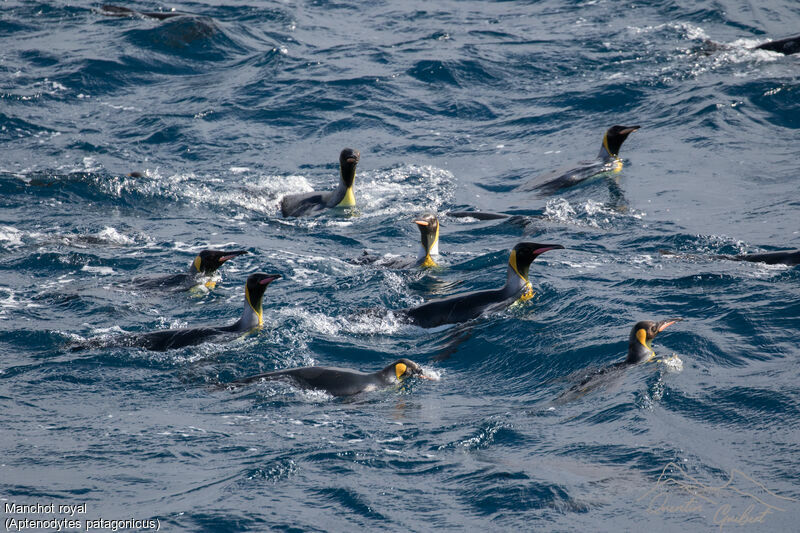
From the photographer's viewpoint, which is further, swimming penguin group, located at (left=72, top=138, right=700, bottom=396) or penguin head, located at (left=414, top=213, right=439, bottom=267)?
penguin head, located at (left=414, top=213, right=439, bottom=267)

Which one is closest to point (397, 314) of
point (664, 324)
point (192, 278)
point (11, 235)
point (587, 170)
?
point (192, 278)

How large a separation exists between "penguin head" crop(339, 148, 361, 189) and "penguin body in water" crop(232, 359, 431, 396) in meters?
6.19

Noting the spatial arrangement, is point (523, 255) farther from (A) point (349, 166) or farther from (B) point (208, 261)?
(A) point (349, 166)

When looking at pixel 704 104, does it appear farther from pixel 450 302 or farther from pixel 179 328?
pixel 179 328

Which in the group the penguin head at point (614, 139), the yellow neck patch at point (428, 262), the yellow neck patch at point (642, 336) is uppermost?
the penguin head at point (614, 139)

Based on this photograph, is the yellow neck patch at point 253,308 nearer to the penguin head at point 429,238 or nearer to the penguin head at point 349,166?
the penguin head at point 429,238

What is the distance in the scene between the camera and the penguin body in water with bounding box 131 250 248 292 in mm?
11602

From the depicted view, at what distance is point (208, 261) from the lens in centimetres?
1162

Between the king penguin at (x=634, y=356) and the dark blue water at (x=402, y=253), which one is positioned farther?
the king penguin at (x=634, y=356)

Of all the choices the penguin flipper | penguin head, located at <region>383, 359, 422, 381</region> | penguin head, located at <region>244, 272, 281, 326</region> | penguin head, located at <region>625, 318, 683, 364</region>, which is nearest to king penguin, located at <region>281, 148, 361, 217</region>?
penguin head, located at <region>244, 272, 281, 326</region>

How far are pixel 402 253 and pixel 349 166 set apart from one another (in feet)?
7.17

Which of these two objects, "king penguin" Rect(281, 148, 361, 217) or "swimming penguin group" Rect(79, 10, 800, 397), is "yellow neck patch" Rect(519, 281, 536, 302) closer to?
"swimming penguin group" Rect(79, 10, 800, 397)

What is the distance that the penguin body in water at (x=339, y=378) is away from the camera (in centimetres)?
867

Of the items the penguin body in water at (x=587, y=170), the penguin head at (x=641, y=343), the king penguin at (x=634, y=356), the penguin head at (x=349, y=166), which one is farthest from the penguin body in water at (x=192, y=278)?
Answer: the penguin body in water at (x=587, y=170)
